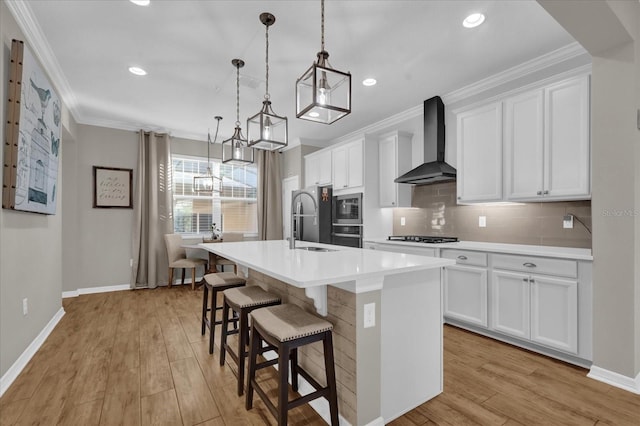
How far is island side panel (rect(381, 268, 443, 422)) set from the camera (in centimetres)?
174

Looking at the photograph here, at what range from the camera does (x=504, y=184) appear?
9.85 ft

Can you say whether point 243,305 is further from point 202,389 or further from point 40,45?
point 40,45

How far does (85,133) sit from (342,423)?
213 inches

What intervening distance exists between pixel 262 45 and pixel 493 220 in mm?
2981

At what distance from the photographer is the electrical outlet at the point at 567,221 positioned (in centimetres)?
277

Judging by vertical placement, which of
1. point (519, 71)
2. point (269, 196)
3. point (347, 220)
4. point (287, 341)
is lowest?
point (287, 341)

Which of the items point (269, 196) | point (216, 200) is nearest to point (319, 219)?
point (269, 196)

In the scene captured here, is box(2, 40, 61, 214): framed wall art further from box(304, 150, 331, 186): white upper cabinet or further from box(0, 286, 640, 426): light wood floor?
box(304, 150, 331, 186): white upper cabinet

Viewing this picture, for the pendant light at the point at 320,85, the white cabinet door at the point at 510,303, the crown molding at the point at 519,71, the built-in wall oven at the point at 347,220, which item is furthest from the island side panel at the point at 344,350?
the crown molding at the point at 519,71

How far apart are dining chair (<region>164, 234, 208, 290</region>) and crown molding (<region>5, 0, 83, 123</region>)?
7.50 feet

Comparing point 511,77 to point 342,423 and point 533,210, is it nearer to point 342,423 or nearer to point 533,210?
point 533,210

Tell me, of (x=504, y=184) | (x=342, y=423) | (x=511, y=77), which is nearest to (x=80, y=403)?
(x=342, y=423)

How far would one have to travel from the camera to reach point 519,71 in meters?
3.12

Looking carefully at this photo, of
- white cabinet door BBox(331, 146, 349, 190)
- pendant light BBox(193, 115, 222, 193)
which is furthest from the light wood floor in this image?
pendant light BBox(193, 115, 222, 193)
